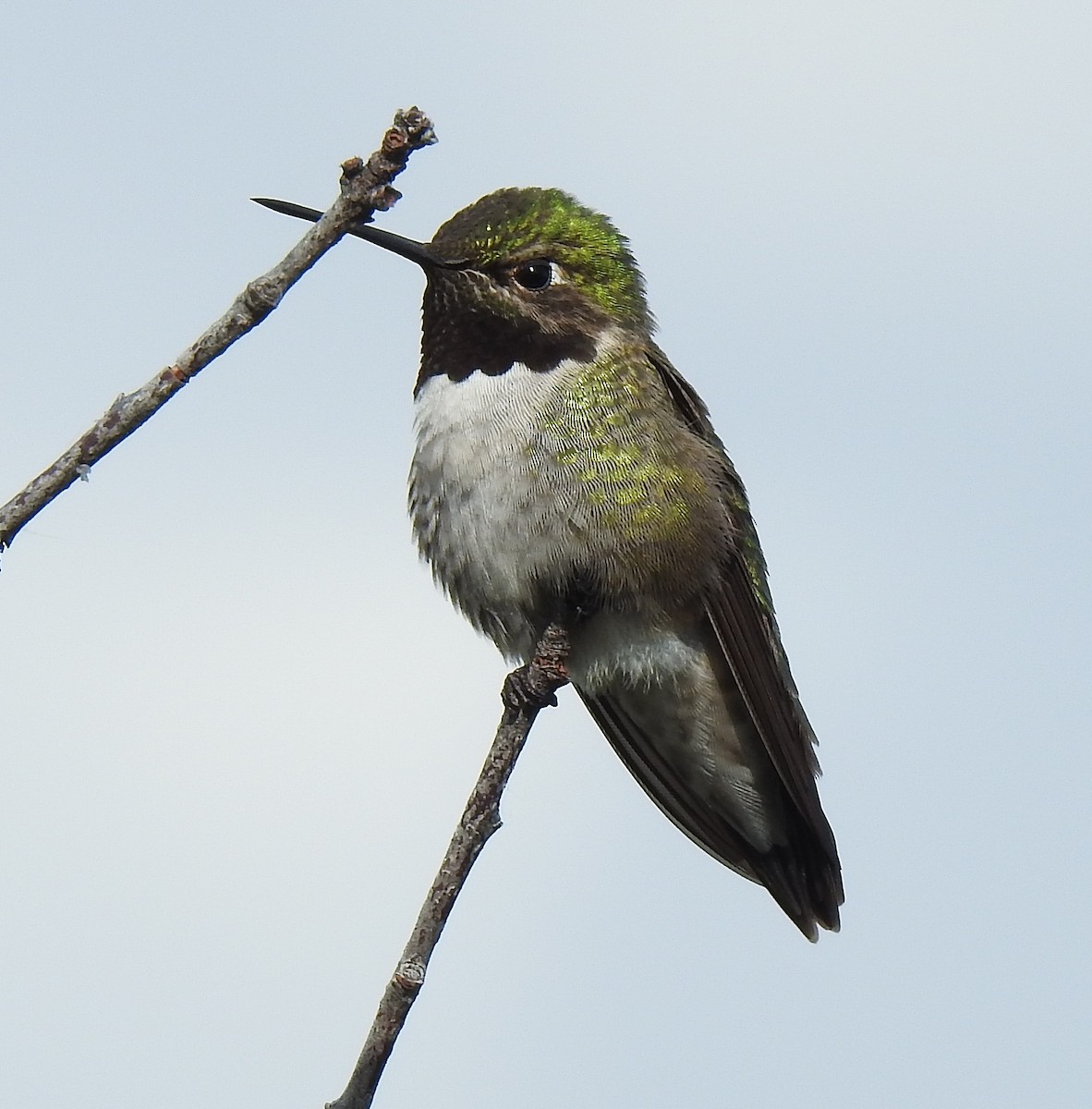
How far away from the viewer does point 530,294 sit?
616 cm

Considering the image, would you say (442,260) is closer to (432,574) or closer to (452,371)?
(452,371)

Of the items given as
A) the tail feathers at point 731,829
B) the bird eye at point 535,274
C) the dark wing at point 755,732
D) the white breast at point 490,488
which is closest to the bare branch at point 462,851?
the white breast at point 490,488

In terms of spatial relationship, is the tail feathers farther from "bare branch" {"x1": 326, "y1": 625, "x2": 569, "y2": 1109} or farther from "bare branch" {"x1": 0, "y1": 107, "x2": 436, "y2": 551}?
"bare branch" {"x1": 0, "y1": 107, "x2": 436, "y2": 551}

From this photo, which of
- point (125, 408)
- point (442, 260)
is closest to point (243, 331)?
point (125, 408)

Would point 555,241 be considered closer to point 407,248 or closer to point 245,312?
point 407,248

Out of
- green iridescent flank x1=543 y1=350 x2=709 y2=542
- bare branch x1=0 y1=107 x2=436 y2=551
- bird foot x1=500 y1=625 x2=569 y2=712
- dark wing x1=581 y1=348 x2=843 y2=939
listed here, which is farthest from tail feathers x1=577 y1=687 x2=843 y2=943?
bare branch x1=0 y1=107 x2=436 y2=551

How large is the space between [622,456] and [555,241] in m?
1.13

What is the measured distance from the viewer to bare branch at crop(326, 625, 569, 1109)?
3260mm

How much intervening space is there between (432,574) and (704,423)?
1263mm

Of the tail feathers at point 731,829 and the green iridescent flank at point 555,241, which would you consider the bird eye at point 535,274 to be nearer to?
the green iridescent flank at point 555,241

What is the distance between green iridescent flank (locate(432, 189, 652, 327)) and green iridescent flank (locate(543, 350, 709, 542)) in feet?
1.83

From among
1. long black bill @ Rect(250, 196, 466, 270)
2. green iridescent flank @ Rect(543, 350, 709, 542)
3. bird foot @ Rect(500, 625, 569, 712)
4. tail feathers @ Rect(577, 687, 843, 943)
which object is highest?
long black bill @ Rect(250, 196, 466, 270)

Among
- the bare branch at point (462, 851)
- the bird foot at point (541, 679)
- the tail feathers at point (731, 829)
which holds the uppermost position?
the tail feathers at point (731, 829)

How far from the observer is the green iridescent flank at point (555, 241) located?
6141 millimetres
